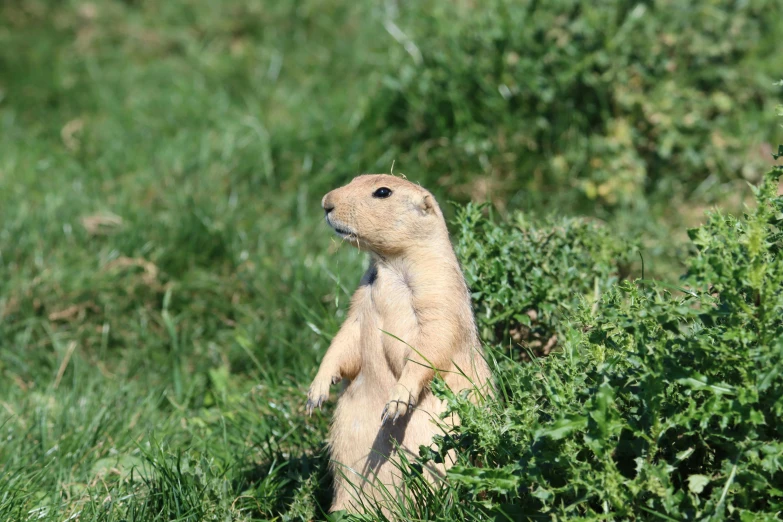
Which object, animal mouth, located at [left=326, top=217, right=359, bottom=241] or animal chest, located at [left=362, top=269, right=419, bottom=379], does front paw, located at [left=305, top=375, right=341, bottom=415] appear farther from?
animal mouth, located at [left=326, top=217, right=359, bottom=241]

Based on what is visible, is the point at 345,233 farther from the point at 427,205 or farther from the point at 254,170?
the point at 254,170

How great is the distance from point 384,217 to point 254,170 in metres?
2.65

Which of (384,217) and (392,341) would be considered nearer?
(392,341)

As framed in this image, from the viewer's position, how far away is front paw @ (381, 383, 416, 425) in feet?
10.1

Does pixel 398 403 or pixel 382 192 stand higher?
pixel 382 192

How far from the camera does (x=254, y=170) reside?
19.1 ft

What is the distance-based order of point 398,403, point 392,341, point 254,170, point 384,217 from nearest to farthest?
point 398,403
point 392,341
point 384,217
point 254,170

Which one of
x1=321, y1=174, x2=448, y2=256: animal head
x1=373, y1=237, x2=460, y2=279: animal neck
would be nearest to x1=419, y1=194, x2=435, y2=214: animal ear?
x1=321, y1=174, x2=448, y2=256: animal head

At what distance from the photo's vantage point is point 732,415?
2416mm

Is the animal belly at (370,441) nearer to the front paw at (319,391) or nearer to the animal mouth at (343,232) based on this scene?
the front paw at (319,391)

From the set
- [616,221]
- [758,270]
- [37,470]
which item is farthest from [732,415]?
[616,221]

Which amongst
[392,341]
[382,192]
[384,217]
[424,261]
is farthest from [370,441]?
[382,192]

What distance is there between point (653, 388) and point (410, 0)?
5.32m

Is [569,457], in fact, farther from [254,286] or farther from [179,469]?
[254,286]
